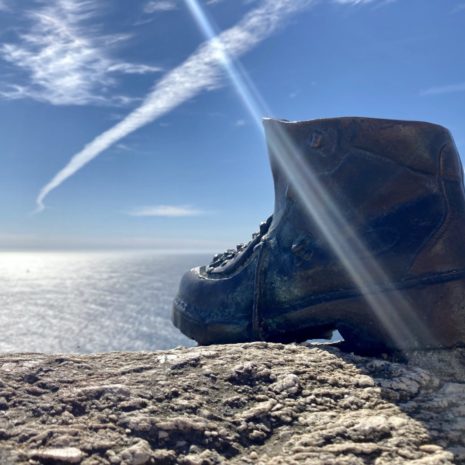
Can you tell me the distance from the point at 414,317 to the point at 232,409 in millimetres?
1147

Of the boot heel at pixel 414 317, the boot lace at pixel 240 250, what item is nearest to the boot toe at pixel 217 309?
the boot lace at pixel 240 250

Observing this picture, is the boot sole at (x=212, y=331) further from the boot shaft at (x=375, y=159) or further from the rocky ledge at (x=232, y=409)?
the boot shaft at (x=375, y=159)

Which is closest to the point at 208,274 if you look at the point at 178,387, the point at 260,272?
the point at 260,272

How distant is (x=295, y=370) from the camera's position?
2.16m

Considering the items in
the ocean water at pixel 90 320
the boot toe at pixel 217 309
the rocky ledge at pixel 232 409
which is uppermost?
the ocean water at pixel 90 320

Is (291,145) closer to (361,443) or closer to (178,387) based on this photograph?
(178,387)

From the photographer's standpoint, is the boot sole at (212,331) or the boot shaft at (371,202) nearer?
the boot shaft at (371,202)

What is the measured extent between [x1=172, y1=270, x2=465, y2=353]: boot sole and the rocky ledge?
0.12 meters

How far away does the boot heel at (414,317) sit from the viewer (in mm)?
2395

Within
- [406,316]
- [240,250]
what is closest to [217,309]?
[240,250]

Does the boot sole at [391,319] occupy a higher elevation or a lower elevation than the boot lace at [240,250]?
lower

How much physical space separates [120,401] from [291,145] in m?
1.80

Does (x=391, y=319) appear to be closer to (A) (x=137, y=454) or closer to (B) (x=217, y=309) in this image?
(B) (x=217, y=309)

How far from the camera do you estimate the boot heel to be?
7.86ft
